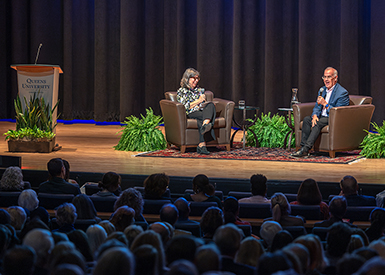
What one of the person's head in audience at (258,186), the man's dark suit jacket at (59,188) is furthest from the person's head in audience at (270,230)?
the man's dark suit jacket at (59,188)

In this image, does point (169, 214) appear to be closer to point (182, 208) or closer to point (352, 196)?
point (182, 208)

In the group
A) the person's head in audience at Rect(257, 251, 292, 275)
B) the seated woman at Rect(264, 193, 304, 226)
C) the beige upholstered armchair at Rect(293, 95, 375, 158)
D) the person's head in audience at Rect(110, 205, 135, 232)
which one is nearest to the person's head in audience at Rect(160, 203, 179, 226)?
the person's head in audience at Rect(110, 205, 135, 232)

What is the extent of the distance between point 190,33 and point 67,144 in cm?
358

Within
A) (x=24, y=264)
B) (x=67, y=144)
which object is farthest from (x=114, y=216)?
(x=67, y=144)

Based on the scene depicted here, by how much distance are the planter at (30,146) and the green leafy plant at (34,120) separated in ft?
0.18

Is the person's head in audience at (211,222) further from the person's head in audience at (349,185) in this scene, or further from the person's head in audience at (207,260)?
the person's head in audience at (349,185)

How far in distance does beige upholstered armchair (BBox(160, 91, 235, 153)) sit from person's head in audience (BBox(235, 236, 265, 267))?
3.91 meters

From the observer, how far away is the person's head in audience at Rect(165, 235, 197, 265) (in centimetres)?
156

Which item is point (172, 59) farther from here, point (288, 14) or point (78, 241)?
point (78, 241)

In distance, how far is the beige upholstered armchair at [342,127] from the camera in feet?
17.1

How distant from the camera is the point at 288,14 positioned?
8.30m

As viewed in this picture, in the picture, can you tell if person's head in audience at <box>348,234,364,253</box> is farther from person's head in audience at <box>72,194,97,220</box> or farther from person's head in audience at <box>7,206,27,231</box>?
person's head in audience at <box>7,206,27,231</box>

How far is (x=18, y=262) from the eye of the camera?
4.74 ft

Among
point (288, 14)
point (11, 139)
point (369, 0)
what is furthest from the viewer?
point (288, 14)
